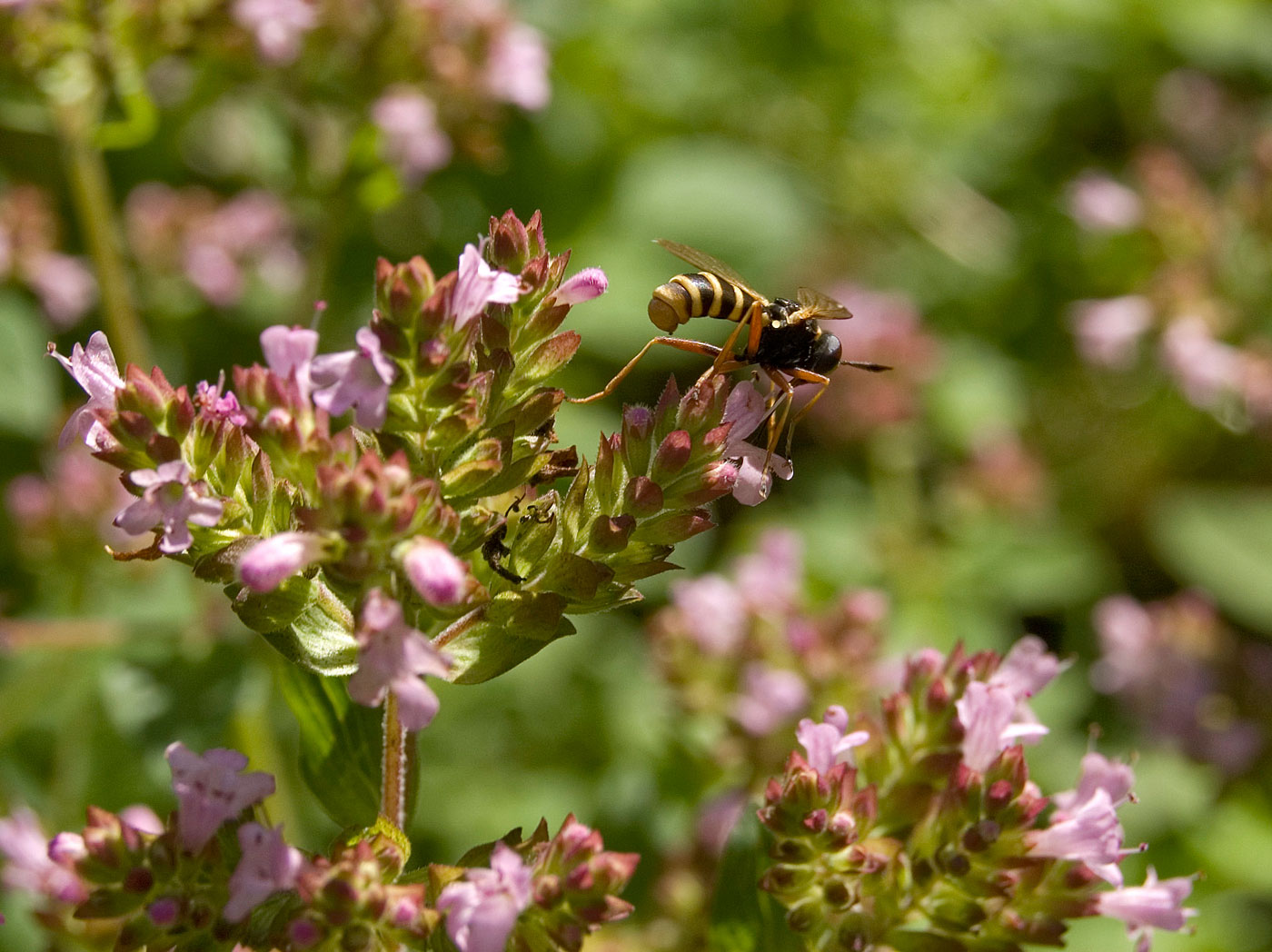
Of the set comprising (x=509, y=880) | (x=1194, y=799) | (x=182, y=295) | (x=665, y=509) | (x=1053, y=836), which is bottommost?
(x=1194, y=799)

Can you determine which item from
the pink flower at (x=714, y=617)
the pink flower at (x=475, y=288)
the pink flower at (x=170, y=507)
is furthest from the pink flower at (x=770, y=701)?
the pink flower at (x=170, y=507)

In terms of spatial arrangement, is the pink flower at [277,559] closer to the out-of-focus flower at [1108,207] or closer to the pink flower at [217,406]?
the pink flower at [217,406]

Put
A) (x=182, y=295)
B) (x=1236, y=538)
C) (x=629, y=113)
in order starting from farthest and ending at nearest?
(x=629, y=113) < (x=1236, y=538) < (x=182, y=295)

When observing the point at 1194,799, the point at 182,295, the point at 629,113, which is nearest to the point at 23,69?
the point at 182,295

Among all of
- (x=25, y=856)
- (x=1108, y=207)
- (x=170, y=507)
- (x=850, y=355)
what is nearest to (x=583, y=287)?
(x=170, y=507)

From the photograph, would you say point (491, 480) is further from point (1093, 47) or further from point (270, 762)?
point (1093, 47)

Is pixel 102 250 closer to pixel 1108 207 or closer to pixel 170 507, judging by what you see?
pixel 170 507

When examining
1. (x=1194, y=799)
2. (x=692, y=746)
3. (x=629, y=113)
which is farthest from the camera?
(x=629, y=113)

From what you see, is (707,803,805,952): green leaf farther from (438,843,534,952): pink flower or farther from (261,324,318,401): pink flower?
(261,324,318,401): pink flower
